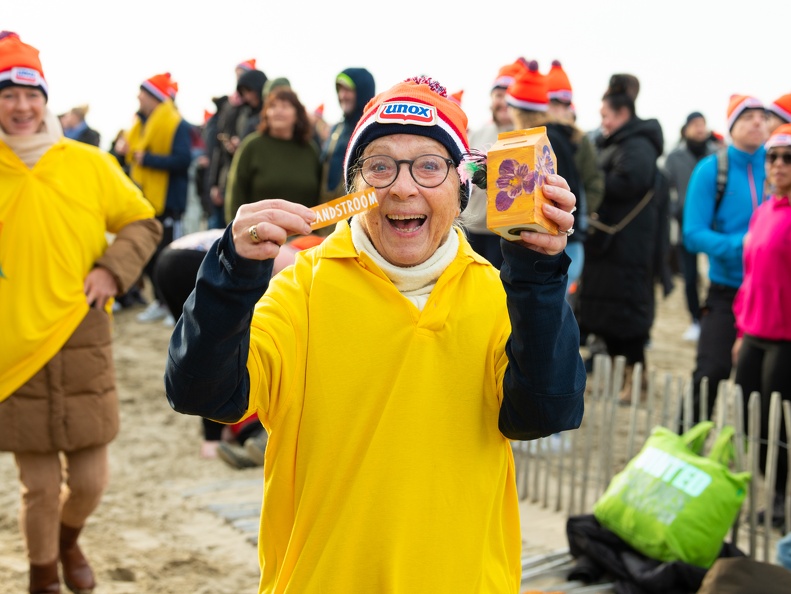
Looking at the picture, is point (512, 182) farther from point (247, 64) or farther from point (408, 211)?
point (247, 64)

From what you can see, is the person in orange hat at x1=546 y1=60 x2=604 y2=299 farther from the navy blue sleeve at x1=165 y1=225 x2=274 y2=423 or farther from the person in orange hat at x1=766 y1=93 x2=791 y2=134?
the navy blue sleeve at x1=165 y1=225 x2=274 y2=423

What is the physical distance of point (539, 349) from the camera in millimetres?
1962

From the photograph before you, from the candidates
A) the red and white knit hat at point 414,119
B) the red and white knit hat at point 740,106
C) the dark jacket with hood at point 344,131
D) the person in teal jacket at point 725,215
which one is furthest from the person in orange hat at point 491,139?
the red and white knit hat at point 414,119

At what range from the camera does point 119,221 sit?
4.58 metres

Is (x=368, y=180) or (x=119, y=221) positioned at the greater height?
(x=368, y=180)

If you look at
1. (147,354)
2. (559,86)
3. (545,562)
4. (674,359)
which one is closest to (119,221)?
(545,562)

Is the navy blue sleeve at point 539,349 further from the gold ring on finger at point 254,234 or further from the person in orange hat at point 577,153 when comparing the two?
the person in orange hat at point 577,153

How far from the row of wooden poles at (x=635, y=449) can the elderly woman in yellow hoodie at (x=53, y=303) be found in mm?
2497

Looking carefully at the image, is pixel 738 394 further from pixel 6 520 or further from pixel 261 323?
pixel 6 520

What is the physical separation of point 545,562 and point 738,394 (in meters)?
1.25

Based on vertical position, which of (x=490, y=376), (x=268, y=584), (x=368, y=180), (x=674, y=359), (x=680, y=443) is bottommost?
(x=674, y=359)

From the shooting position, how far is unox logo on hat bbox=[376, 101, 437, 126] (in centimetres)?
223

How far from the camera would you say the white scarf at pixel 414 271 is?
224cm

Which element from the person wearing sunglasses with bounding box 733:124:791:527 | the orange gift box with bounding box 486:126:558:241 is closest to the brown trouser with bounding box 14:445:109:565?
the orange gift box with bounding box 486:126:558:241
